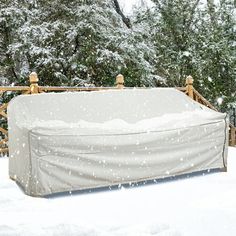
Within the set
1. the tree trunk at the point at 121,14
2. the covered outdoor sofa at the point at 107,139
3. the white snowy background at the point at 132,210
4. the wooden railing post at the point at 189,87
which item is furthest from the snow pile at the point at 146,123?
the tree trunk at the point at 121,14

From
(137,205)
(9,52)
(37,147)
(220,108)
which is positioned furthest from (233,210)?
(220,108)

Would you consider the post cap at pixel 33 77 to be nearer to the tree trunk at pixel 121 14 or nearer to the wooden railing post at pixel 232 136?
the wooden railing post at pixel 232 136

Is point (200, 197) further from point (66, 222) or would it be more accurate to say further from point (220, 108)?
point (220, 108)

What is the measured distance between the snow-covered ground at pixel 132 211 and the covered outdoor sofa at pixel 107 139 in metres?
0.20

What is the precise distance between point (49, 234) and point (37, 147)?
1.41 meters

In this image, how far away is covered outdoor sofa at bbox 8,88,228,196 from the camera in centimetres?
505

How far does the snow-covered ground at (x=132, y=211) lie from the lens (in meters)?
3.88

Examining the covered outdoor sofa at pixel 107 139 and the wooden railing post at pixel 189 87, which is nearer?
the covered outdoor sofa at pixel 107 139

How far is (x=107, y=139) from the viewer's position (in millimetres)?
5258

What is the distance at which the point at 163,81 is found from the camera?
12844mm

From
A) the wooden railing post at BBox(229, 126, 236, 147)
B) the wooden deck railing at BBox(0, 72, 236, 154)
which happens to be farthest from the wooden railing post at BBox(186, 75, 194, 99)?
the wooden railing post at BBox(229, 126, 236, 147)

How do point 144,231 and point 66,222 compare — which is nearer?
point 144,231

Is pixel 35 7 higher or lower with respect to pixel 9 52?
higher

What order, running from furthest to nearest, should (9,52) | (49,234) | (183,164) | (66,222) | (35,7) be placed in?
1. (35,7)
2. (9,52)
3. (183,164)
4. (66,222)
5. (49,234)
